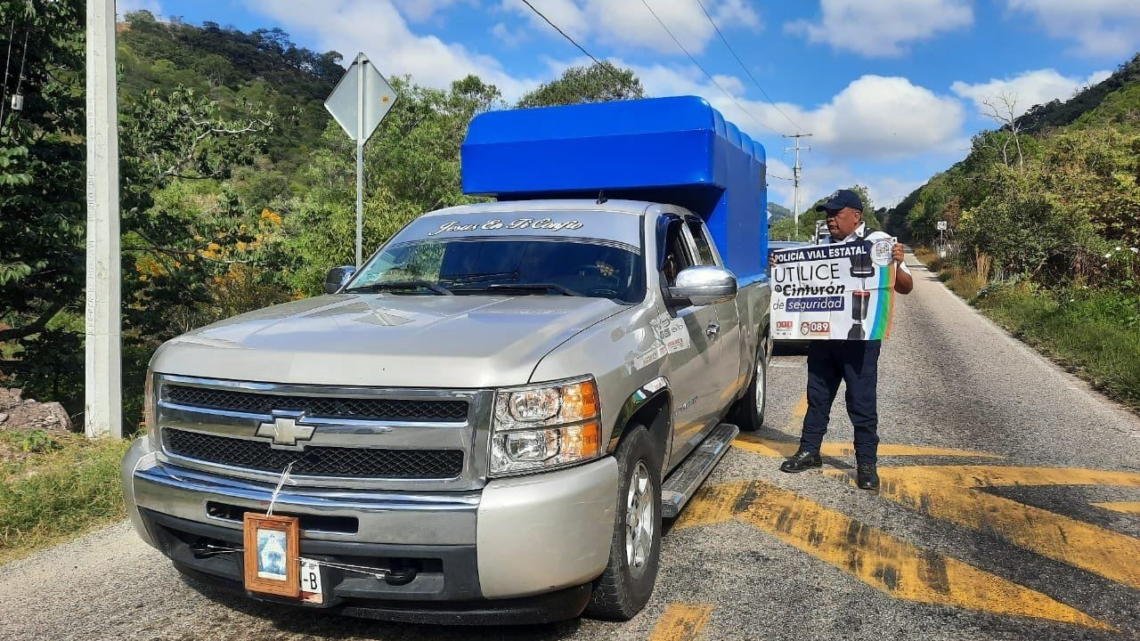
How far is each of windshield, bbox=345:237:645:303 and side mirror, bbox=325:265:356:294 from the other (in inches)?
4.5

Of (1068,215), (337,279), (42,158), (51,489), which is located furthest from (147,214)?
(1068,215)

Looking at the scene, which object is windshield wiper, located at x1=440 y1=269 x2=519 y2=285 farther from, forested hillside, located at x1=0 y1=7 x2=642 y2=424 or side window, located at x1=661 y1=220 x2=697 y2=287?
forested hillside, located at x1=0 y1=7 x2=642 y2=424

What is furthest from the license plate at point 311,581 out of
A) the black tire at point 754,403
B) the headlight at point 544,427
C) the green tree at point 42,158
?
the green tree at point 42,158

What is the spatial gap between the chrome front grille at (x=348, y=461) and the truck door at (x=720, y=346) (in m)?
2.24

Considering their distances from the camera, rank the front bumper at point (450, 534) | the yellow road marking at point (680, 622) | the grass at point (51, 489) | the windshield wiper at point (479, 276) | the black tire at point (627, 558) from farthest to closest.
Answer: the grass at point (51, 489) → the windshield wiper at point (479, 276) → the yellow road marking at point (680, 622) → the black tire at point (627, 558) → the front bumper at point (450, 534)

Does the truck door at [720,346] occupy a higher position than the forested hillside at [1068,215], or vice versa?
the forested hillside at [1068,215]

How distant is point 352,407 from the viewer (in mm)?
2814

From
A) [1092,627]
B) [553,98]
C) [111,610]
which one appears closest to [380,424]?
[111,610]

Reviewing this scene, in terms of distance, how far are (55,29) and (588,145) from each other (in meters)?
5.11

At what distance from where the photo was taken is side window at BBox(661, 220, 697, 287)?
451cm

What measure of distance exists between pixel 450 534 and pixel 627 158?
15.1ft

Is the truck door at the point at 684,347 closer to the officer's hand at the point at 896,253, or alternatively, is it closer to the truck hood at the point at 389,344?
the truck hood at the point at 389,344

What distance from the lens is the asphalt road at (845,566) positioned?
11.0ft

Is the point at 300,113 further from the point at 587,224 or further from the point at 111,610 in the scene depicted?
the point at 111,610
